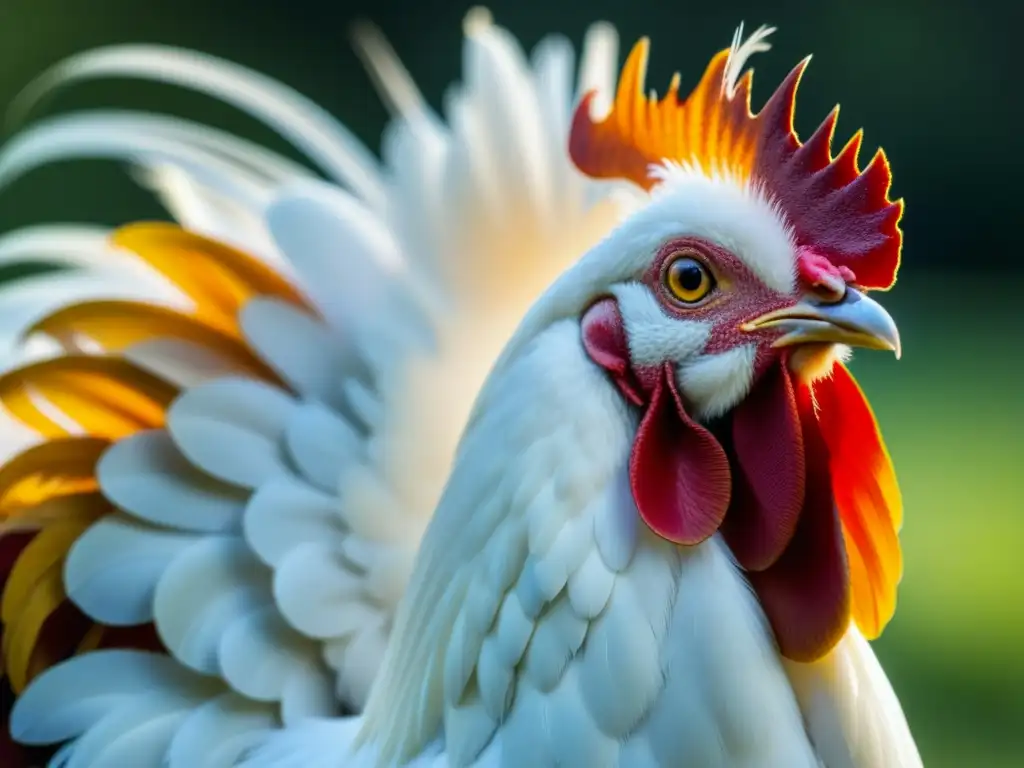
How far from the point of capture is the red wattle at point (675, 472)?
0.86 m

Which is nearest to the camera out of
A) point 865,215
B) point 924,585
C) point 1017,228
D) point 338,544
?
point 865,215

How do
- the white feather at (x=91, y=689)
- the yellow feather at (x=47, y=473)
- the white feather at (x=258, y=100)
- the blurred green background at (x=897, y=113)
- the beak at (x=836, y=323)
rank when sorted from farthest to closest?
the blurred green background at (x=897, y=113)
the white feather at (x=258, y=100)
the yellow feather at (x=47, y=473)
the white feather at (x=91, y=689)
the beak at (x=836, y=323)

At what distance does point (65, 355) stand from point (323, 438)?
300 mm

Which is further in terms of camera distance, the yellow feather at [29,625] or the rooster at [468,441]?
the yellow feather at [29,625]

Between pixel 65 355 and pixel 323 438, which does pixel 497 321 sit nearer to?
pixel 323 438

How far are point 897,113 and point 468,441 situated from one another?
13.1ft

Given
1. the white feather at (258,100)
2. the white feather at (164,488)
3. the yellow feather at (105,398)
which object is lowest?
the white feather at (164,488)

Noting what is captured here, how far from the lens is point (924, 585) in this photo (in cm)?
318

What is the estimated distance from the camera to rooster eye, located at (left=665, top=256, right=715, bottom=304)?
2.85 ft

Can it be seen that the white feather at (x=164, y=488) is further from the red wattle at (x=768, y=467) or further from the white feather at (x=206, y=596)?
the red wattle at (x=768, y=467)

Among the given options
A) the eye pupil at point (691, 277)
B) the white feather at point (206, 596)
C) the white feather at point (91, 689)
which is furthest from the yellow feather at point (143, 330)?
the eye pupil at point (691, 277)

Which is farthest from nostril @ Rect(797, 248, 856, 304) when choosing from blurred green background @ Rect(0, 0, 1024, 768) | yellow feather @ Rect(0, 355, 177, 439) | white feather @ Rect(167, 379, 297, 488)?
blurred green background @ Rect(0, 0, 1024, 768)

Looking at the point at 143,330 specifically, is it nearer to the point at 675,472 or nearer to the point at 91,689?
the point at 91,689

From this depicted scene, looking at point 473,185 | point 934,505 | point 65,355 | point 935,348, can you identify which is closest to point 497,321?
point 473,185
